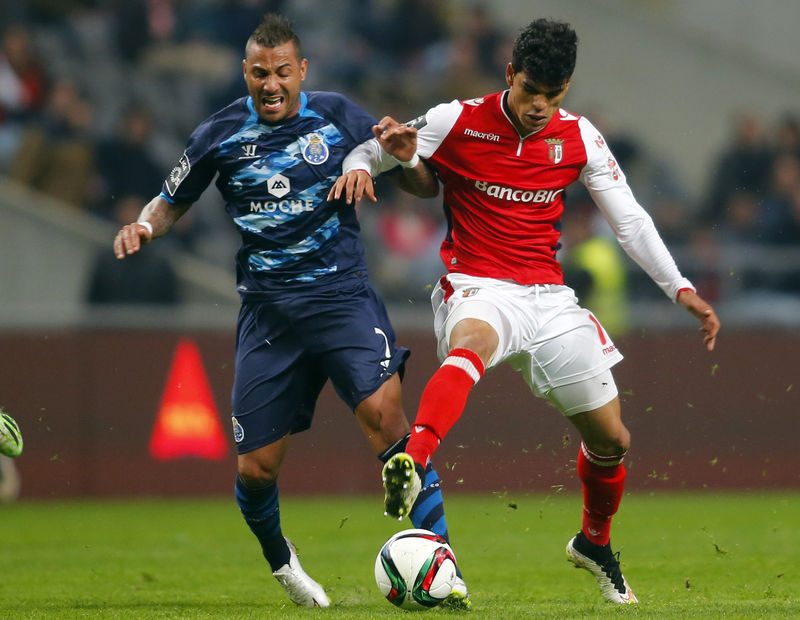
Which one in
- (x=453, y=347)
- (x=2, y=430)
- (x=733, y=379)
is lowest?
(x=733, y=379)

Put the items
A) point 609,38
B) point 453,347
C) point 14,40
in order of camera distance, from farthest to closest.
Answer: point 609,38, point 14,40, point 453,347

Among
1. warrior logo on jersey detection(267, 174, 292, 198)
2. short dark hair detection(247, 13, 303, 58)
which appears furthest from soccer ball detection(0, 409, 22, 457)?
short dark hair detection(247, 13, 303, 58)

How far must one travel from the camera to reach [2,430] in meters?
5.71

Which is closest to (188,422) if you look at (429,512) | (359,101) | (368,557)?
(368,557)

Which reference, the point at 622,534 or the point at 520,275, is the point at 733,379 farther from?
the point at 520,275

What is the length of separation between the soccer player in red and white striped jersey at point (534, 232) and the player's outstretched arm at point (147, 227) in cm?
80

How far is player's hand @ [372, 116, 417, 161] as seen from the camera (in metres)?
5.53

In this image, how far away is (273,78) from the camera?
226 inches

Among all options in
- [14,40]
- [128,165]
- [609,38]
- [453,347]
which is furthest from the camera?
[609,38]

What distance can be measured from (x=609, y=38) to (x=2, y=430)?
12064mm

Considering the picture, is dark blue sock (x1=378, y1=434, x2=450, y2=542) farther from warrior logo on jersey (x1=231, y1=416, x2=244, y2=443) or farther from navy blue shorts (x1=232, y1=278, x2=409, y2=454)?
warrior logo on jersey (x1=231, y1=416, x2=244, y2=443)

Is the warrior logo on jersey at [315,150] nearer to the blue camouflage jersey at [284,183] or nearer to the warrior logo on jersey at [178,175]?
the blue camouflage jersey at [284,183]

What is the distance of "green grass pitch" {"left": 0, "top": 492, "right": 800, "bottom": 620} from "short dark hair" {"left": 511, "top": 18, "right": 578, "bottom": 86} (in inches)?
84.9

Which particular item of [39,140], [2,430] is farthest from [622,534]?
[39,140]
